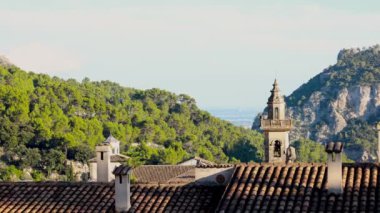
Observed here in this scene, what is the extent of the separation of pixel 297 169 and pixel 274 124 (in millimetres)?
30460

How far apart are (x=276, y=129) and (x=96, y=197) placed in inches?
1194

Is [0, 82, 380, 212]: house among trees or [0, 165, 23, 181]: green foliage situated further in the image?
[0, 165, 23, 181]: green foliage

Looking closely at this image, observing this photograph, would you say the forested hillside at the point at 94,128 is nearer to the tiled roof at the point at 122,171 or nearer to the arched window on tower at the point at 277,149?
the arched window on tower at the point at 277,149

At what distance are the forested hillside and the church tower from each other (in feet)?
111

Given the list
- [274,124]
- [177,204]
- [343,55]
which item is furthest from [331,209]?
[343,55]

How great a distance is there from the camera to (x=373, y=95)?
179750 mm

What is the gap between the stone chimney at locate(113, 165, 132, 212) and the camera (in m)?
20.1

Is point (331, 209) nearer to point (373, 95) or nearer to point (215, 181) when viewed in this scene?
point (215, 181)

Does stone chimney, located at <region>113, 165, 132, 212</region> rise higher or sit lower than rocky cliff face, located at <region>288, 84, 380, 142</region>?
higher

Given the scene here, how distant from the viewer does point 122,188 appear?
2033 centimetres

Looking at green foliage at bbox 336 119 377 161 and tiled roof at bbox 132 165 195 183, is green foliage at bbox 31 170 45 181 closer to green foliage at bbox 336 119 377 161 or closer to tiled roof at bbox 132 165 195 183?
tiled roof at bbox 132 165 195 183

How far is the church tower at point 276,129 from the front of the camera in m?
50.2

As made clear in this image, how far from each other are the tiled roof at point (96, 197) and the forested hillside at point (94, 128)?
59027 millimetres

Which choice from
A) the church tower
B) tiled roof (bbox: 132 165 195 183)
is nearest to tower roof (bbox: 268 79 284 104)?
the church tower
